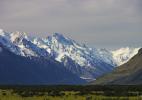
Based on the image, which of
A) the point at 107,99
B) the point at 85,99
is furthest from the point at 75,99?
the point at 107,99

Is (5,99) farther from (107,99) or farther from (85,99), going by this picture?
(107,99)

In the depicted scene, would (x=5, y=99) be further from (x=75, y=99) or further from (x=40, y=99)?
(x=75, y=99)

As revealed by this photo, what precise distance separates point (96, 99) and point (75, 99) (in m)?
6.27

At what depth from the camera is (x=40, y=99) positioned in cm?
9944

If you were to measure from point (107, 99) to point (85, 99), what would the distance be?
750cm

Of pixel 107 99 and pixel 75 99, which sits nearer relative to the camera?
pixel 75 99

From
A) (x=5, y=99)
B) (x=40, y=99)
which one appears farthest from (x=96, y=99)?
(x=5, y=99)

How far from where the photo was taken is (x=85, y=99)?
10038cm

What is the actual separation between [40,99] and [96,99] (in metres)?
12.4

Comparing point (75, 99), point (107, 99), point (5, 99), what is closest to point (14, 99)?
point (5, 99)

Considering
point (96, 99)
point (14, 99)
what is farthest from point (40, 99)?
point (96, 99)

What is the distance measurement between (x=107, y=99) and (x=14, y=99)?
70.2ft

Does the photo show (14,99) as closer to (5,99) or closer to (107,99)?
(5,99)

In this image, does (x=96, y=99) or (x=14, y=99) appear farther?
(x=96, y=99)
